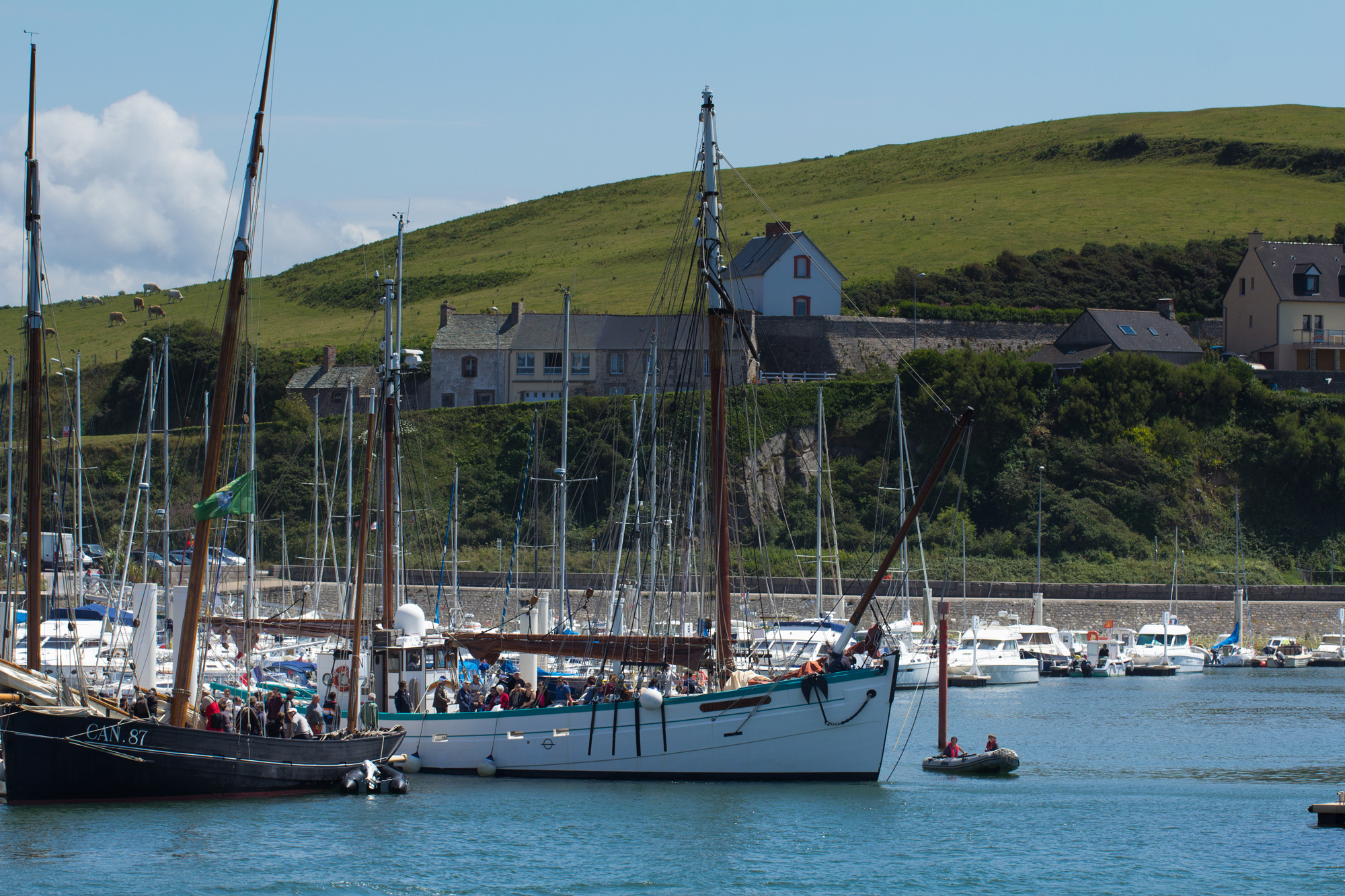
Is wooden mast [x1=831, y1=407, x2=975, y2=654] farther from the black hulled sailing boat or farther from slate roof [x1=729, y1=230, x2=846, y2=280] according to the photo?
slate roof [x1=729, y1=230, x2=846, y2=280]

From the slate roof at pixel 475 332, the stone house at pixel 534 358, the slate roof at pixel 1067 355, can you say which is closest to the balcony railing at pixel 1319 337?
the slate roof at pixel 1067 355

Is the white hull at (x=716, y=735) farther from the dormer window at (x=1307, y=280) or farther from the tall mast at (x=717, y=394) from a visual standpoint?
the dormer window at (x=1307, y=280)

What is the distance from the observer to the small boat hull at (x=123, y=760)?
84.1ft

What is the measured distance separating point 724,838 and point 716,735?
4.05 meters

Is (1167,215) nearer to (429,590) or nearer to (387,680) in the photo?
(429,590)

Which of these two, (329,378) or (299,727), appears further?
(329,378)

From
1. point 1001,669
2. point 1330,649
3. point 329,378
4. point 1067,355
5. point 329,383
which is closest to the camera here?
point 1001,669

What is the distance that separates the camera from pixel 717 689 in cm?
3061

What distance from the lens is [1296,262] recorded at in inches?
3696

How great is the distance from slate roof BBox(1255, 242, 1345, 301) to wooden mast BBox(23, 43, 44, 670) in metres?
82.0

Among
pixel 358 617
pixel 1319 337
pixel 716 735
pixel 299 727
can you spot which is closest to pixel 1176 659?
pixel 1319 337

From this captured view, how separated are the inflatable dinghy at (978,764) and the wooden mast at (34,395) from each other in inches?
798

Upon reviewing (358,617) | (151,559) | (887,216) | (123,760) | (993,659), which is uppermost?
(887,216)

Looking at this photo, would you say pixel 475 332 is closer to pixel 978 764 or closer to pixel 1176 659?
pixel 1176 659
